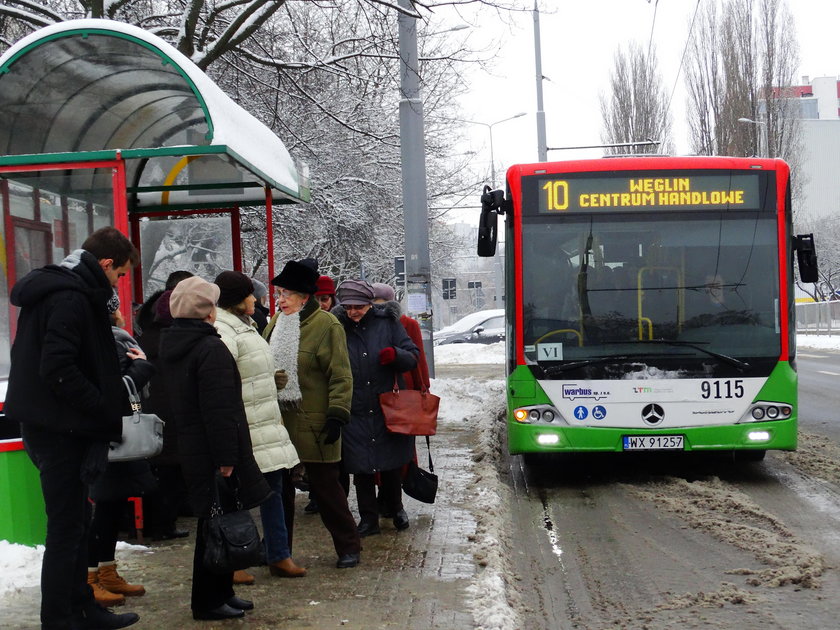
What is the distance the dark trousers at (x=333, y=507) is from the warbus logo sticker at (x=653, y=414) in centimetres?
359

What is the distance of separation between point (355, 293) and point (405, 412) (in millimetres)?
821

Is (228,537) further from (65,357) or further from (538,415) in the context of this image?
(538,415)

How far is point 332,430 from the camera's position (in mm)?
6078

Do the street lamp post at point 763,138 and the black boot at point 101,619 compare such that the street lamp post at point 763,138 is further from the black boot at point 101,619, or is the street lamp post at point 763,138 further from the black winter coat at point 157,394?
the black boot at point 101,619

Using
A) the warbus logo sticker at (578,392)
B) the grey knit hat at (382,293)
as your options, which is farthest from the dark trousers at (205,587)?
the warbus logo sticker at (578,392)

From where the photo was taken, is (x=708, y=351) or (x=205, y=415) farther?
→ (x=708, y=351)

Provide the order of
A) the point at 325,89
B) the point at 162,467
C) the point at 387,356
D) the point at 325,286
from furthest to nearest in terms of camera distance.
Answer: the point at 325,89 → the point at 325,286 → the point at 162,467 → the point at 387,356

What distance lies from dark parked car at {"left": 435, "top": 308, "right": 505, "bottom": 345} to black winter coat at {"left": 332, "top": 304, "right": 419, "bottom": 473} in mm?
27729

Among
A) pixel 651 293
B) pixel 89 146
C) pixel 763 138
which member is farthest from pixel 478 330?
pixel 89 146

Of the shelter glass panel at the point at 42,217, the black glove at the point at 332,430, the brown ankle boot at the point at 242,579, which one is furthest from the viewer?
the shelter glass panel at the point at 42,217

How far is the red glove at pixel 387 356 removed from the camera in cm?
697

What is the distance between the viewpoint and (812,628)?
5.07 metres

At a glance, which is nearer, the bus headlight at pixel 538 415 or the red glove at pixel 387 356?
the red glove at pixel 387 356

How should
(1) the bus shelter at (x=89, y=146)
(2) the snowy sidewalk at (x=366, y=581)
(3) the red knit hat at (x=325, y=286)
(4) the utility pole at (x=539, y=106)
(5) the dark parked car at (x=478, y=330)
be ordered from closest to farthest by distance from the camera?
(2) the snowy sidewalk at (x=366, y=581) → (1) the bus shelter at (x=89, y=146) → (3) the red knit hat at (x=325, y=286) → (4) the utility pole at (x=539, y=106) → (5) the dark parked car at (x=478, y=330)
